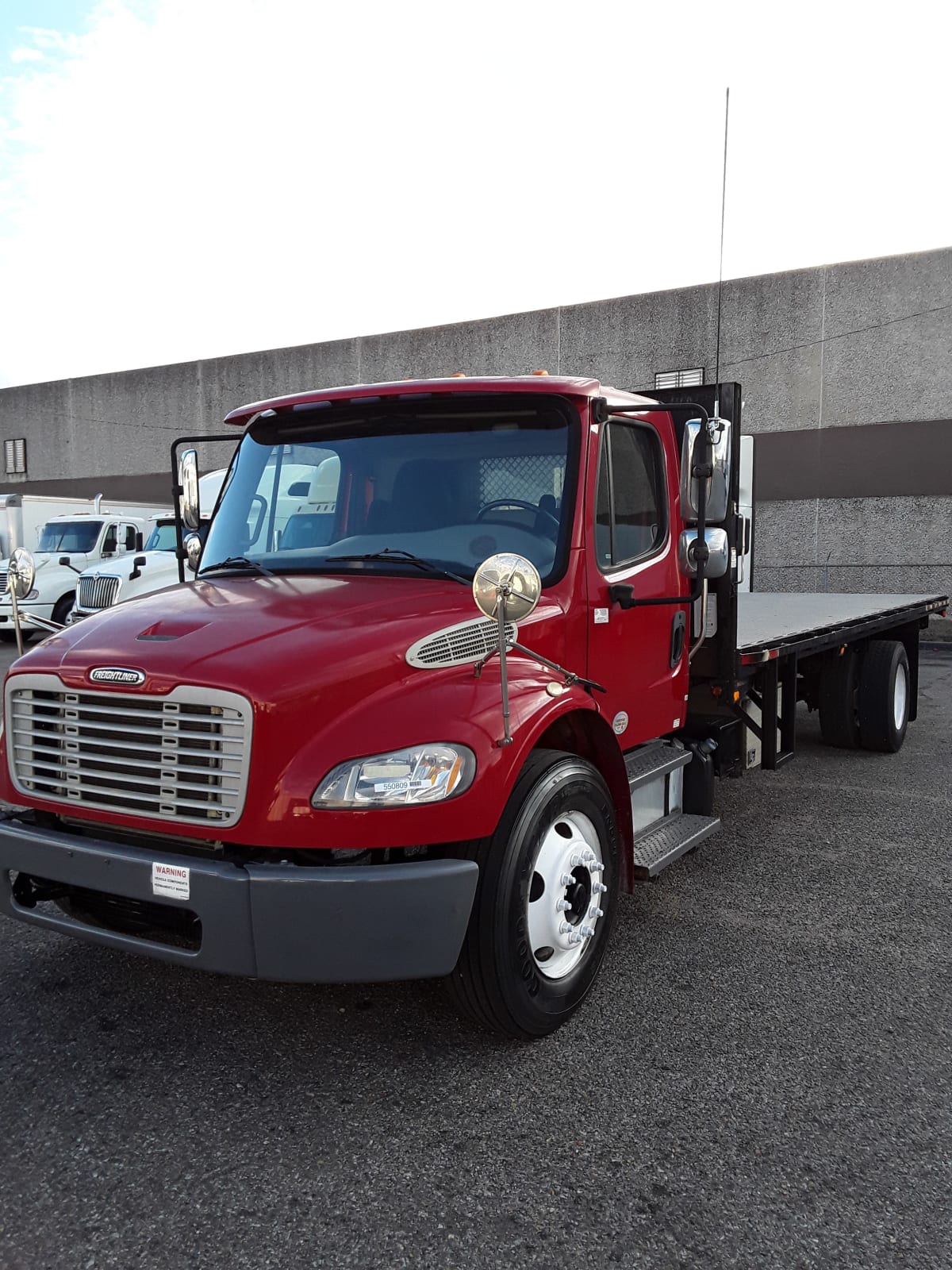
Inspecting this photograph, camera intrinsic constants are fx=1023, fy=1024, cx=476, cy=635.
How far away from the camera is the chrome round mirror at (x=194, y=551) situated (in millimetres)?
4582

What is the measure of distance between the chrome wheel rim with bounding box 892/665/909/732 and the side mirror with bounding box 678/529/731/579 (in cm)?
397

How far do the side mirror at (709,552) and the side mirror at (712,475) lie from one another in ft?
0.57

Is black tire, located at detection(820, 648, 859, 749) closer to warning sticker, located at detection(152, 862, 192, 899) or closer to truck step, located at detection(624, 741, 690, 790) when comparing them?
truck step, located at detection(624, 741, 690, 790)

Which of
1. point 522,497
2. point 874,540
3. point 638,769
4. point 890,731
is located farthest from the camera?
point 874,540

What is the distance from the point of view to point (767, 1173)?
107 inches

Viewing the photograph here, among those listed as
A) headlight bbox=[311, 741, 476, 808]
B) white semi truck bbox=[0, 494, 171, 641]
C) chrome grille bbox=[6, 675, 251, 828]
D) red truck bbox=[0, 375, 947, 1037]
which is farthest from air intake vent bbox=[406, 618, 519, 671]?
white semi truck bbox=[0, 494, 171, 641]

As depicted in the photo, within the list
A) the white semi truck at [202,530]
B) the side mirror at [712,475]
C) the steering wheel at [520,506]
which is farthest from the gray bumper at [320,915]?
the side mirror at [712,475]

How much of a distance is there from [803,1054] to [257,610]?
2.32m

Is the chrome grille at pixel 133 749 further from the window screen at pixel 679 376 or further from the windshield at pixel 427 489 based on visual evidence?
the window screen at pixel 679 376

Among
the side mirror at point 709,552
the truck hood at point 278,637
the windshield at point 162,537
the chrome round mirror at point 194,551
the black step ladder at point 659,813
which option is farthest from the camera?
the windshield at point 162,537

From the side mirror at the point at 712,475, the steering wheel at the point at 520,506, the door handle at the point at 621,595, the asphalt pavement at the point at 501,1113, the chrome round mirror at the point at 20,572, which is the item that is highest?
the side mirror at the point at 712,475

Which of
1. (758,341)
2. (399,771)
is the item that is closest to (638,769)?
(399,771)

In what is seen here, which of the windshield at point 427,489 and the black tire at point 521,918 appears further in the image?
the windshield at point 427,489

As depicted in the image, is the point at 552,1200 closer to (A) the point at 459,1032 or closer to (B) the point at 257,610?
(A) the point at 459,1032
